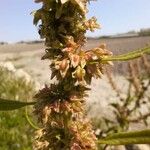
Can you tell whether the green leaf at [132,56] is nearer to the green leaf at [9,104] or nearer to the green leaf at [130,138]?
the green leaf at [130,138]

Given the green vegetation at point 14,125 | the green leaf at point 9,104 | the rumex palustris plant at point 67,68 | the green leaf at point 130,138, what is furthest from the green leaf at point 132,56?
the green vegetation at point 14,125

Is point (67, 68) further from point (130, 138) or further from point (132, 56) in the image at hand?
point (130, 138)

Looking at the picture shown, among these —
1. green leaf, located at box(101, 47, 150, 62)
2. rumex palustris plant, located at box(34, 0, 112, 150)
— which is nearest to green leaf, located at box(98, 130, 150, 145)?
rumex palustris plant, located at box(34, 0, 112, 150)

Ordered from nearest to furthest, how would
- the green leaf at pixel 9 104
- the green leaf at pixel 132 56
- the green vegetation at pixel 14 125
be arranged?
the green leaf at pixel 132 56 → the green leaf at pixel 9 104 → the green vegetation at pixel 14 125

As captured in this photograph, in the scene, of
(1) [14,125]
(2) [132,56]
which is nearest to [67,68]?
(2) [132,56]

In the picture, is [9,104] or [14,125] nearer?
[9,104]

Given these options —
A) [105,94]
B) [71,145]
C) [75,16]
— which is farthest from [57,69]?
[105,94]

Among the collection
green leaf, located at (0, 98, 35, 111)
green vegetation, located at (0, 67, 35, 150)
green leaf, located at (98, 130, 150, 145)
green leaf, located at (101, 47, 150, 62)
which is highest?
green leaf, located at (101, 47, 150, 62)

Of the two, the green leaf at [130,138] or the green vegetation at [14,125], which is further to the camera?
the green vegetation at [14,125]

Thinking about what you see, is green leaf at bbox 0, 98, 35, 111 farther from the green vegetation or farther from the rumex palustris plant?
the green vegetation
